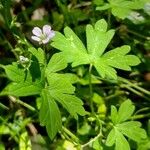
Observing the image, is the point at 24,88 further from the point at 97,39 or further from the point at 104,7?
the point at 104,7

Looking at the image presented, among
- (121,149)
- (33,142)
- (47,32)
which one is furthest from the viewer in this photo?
(33,142)

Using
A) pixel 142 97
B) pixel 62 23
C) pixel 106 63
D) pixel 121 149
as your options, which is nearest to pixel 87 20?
pixel 62 23

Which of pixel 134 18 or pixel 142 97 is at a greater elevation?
pixel 134 18

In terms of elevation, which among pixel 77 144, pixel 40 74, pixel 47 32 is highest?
pixel 47 32

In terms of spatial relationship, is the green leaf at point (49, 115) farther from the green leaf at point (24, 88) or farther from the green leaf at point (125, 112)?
the green leaf at point (125, 112)

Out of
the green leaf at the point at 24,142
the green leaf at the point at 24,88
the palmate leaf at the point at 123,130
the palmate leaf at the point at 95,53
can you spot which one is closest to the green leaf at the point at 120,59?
the palmate leaf at the point at 95,53

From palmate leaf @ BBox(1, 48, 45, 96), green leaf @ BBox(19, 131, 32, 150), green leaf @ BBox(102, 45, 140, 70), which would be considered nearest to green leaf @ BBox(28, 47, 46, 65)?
palmate leaf @ BBox(1, 48, 45, 96)

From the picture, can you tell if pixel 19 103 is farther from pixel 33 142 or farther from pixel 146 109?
pixel 146 109
